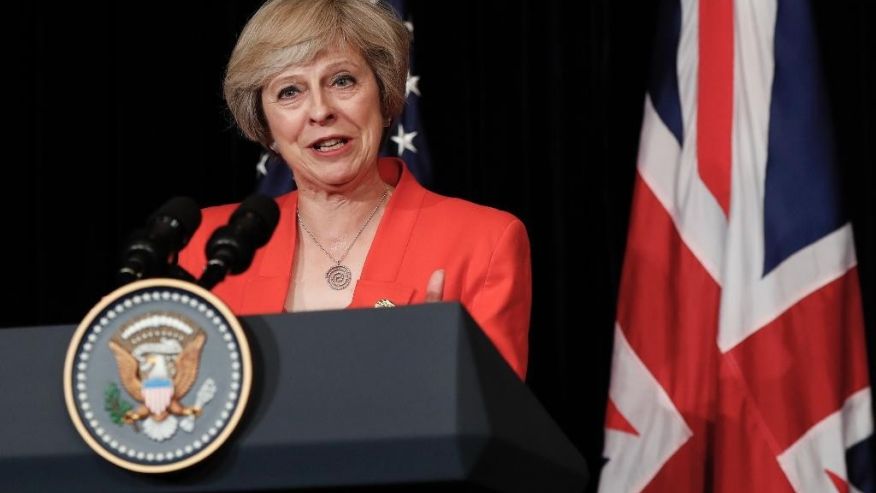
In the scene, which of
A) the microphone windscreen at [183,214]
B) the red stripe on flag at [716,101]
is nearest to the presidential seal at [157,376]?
the microphone windscreen at [183,214]

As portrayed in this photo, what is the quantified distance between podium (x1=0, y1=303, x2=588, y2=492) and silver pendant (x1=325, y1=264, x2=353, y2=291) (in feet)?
3.00

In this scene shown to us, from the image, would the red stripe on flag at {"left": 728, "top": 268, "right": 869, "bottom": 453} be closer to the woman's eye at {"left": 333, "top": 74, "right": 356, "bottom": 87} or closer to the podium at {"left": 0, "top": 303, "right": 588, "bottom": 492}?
the woman's eye at {"left": 333, "top": 74, "right": 356, "bottom": 87}

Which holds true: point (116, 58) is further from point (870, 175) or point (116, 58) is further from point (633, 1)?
point (870, 175)

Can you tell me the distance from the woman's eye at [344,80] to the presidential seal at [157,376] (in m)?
Answer: 1.01

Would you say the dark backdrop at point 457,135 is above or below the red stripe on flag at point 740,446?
above

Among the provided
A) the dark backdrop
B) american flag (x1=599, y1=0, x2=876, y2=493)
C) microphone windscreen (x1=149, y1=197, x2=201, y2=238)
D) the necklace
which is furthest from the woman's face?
american flag (x1=599, y1=0, x2=876, y2=493)

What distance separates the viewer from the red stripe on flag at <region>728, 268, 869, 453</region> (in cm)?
274

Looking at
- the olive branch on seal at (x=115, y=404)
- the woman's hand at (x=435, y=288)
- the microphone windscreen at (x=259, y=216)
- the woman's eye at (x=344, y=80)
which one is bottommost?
A: the olive branch on seal at (x=115, y=404)

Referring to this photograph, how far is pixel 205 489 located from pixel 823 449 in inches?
71.1

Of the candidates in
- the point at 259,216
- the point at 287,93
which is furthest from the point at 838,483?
the point at 259,216

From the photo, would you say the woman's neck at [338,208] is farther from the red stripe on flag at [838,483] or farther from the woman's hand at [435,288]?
the red stripe on flag at [838,483]

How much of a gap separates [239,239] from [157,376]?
182 mm

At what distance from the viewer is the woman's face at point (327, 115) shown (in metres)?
2.21

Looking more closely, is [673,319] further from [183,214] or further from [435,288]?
[183,214]
